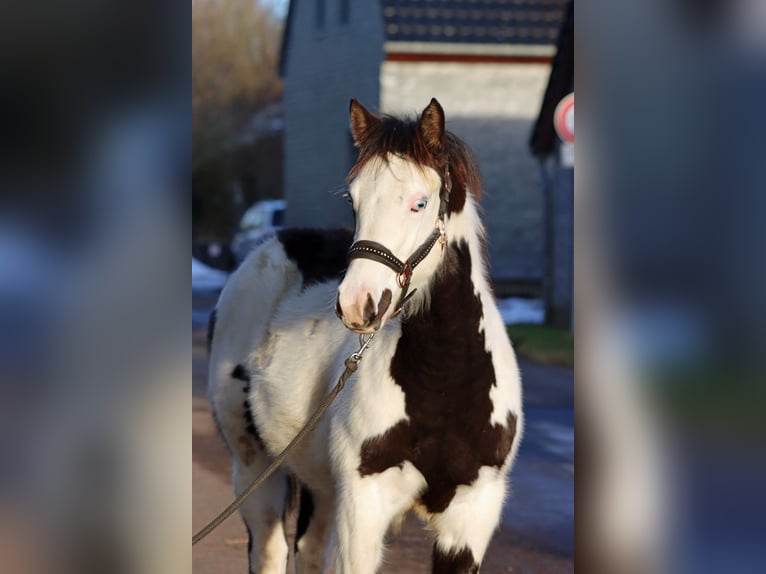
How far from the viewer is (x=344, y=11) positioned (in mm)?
27047

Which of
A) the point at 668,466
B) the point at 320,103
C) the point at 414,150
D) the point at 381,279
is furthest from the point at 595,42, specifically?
the point at 320,103

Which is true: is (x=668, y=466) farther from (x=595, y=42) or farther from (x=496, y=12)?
(x=496, y=12)

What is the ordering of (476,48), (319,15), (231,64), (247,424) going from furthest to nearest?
1. (231,64)
2. (319,15)
3. (476,48)
4. (247,424)

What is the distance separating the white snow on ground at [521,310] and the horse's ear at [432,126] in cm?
1464

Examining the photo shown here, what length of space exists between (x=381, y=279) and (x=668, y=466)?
6.25 feet

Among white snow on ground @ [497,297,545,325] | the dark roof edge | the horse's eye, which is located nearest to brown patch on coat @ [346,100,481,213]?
the horse's eye

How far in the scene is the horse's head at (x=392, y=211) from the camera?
338 centimetres

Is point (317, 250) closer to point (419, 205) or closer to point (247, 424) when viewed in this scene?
point (247, 424)

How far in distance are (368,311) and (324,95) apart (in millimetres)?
25765

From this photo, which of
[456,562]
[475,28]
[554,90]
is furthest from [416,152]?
[475,28]

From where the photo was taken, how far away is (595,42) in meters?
1.63

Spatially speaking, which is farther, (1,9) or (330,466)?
(330,466)

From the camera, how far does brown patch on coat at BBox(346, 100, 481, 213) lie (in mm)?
3688

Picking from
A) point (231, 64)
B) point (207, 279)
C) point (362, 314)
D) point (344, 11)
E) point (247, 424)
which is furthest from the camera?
point (231, 64)
